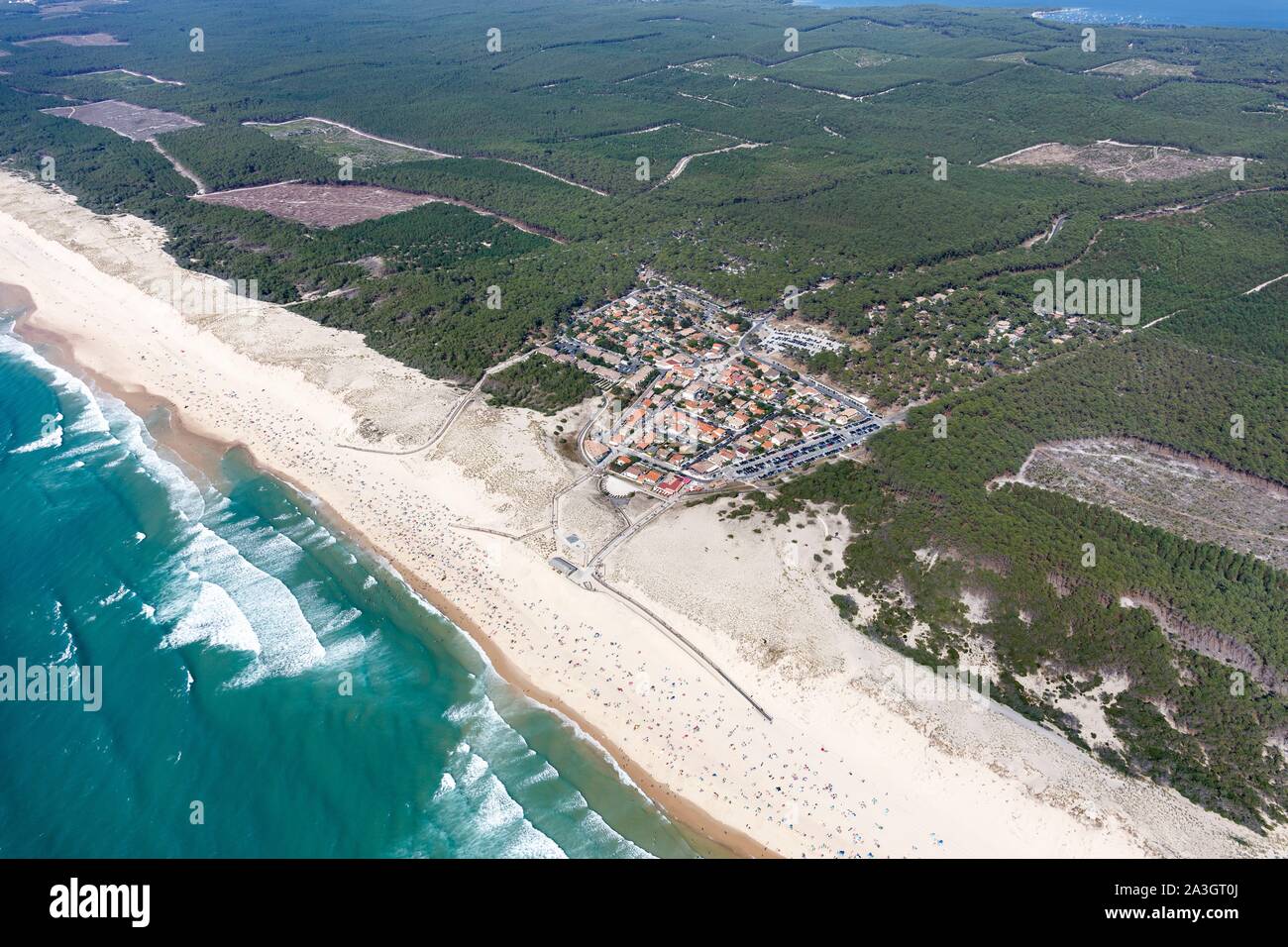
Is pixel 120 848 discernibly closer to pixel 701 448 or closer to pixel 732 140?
pixel 701 448

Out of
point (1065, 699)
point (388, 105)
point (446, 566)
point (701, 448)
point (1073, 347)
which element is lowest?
point (1065, 699)

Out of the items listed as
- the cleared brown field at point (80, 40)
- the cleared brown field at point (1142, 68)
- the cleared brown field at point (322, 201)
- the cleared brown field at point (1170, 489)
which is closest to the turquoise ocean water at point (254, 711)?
the cleared brown field at point (1170, 489)

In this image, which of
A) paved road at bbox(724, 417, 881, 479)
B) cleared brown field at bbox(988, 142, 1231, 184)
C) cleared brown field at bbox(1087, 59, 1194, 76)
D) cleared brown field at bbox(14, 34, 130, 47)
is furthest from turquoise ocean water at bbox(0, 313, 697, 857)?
cleared brown field at bbox(14, 34, 130, 47)

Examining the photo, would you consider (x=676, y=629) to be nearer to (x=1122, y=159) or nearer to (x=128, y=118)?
(x=1122, y=159)

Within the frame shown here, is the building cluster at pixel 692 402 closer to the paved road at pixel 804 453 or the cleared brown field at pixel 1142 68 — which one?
the paved road at pixel 804 453

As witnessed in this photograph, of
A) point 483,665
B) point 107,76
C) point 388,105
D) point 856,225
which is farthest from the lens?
point 107,76

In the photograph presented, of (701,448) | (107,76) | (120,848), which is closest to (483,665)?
(120,848)

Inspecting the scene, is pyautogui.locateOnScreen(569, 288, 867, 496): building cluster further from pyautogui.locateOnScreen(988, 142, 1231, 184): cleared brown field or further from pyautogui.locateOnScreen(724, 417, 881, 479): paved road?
pyautogui.locateOnScreen(988, 142, 1231, 184): cleared brown field
